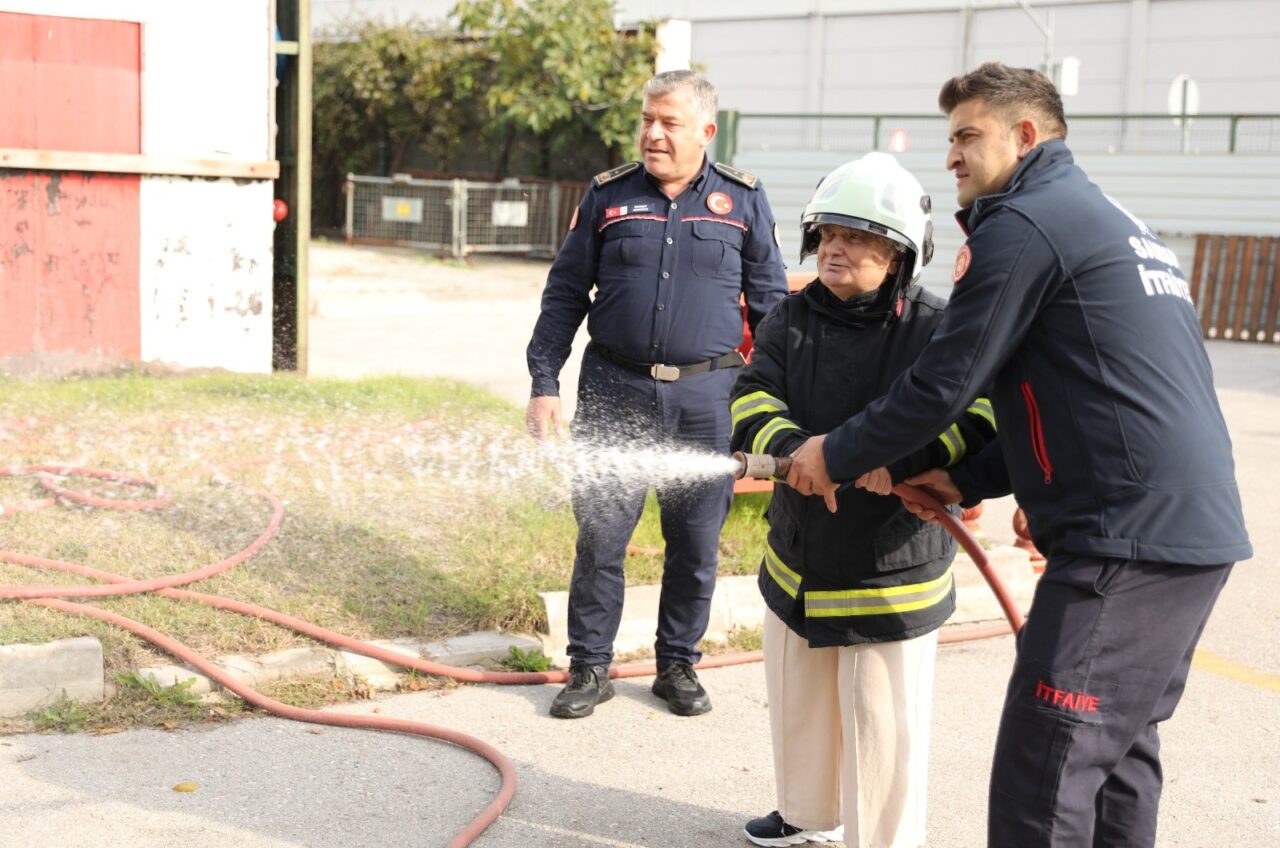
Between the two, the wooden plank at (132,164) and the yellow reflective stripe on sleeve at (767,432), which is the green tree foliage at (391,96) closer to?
the wooden plank at (132,164)

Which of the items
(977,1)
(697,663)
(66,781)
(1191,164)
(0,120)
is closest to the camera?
(66,781)

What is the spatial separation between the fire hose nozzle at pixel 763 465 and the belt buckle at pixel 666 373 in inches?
59.2

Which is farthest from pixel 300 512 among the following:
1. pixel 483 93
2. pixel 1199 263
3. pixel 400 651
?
pixel 483 93

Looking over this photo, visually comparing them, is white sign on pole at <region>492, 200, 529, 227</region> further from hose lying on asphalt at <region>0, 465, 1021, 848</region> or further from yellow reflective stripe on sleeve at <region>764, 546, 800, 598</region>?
yellow reflective stripe on sleeve at <region>764, 546, 800, 598</region>

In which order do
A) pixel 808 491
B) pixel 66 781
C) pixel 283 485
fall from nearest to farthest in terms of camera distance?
1. pixel 808 491
2. pixel 66 781
3. pixel 283 485

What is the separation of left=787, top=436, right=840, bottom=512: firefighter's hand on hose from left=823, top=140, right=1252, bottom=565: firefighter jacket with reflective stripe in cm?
33

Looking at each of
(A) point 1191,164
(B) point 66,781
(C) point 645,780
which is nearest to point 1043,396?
(C) point 645,780

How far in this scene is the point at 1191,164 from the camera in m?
19.4

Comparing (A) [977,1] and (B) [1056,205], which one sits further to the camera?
(A) [977,1]

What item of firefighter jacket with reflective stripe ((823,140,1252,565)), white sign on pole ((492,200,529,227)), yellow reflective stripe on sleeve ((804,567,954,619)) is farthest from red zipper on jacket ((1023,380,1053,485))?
white sign on pole ((492,200,529,227))

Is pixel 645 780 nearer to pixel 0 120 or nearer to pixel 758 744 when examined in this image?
pixel 758 744

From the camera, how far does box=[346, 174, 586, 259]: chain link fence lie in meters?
23.6

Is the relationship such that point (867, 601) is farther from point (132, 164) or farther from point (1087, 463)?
point (132, 164)

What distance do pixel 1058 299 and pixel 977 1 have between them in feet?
95.6
